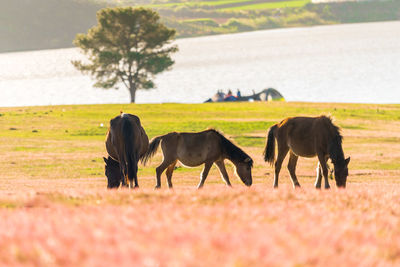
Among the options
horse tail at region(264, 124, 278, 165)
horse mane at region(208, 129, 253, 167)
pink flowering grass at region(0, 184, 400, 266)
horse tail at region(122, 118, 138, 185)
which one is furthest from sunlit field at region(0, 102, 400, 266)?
horse tail at region(264, 124, 278, 165)

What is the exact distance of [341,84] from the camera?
146m

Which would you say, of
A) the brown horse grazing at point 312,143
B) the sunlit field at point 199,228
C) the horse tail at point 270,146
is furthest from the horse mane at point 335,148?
the sunlit field at point 199,228

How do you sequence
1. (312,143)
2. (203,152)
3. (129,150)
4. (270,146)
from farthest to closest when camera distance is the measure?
(270,146)
(203,152)
(312,143)
(129,150)

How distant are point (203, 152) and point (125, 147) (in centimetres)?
257

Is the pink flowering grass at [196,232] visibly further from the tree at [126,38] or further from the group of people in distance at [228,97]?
→ the group of people in distance at [228,97]

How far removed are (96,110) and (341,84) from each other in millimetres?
89691

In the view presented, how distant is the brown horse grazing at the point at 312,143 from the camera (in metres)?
17.6

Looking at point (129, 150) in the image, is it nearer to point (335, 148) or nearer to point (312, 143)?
point (312, 143)

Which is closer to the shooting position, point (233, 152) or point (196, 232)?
point (196, 232)

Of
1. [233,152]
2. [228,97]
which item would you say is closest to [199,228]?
[233,152]

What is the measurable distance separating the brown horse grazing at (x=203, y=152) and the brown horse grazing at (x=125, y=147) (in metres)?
0.83

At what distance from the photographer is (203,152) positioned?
19016 mm

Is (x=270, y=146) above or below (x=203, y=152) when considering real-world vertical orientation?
above

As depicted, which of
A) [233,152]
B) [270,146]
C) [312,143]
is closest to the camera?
[312,143]
